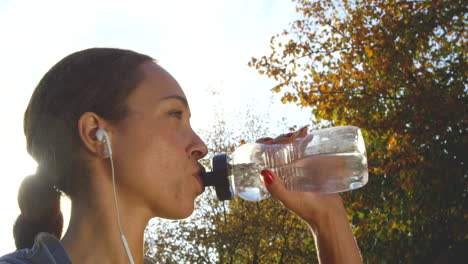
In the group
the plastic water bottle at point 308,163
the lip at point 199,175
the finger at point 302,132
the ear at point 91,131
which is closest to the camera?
the ear at point 91,131

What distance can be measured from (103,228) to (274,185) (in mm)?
841

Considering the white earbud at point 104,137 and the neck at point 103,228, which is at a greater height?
the white earbud at point 104,137

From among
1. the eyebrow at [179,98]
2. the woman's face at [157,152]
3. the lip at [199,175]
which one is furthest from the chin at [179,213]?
the eyebrow at [179,98]

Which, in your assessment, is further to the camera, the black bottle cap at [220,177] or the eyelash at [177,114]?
the black bottle cap at [220,177]

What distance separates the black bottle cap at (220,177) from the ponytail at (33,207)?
0.66 metres

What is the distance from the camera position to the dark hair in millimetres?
1935

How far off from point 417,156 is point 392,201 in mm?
1035

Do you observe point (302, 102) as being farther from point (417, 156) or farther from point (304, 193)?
point (304, 193)

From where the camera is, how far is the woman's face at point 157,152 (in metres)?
1.87

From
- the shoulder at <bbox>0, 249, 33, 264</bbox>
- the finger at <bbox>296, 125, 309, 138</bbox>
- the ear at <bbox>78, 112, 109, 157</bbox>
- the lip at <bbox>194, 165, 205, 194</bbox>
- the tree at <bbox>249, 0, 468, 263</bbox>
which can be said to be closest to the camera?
the shoulder at <bbox>0, 249, 33, 264</bbox>

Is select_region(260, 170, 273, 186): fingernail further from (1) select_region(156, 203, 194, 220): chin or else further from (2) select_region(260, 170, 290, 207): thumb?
(1) select_region(156, 203, 194, 220): chin

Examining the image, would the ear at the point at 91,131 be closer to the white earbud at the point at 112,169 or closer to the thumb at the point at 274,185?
the white earbud at the point at 112,169

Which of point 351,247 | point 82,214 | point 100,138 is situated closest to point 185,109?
Result: point 100,138

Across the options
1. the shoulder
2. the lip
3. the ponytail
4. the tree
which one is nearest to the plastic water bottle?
the lip
